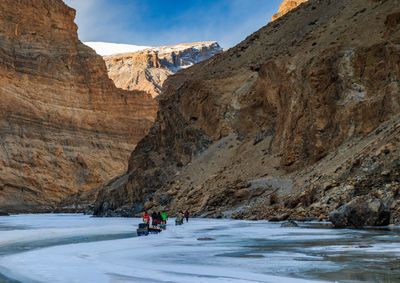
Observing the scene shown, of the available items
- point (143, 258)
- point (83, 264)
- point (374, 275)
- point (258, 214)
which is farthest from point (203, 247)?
point (258, 214)

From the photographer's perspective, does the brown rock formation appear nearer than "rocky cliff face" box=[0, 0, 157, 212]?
Yes

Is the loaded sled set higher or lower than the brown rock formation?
lower

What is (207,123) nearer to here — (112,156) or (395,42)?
(395,42)

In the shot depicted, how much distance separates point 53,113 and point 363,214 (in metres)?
86.7

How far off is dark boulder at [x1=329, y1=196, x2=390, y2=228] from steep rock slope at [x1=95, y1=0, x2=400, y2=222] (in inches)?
48.3

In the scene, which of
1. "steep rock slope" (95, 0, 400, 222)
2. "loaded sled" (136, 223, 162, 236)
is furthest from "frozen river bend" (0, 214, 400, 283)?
"steep rock slope" (95, 0, 400, 222)

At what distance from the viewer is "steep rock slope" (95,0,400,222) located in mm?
30812

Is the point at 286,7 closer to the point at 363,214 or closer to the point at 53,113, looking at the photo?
the point at 53,113

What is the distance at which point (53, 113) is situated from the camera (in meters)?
102

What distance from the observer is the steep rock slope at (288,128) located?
30812 millimetres

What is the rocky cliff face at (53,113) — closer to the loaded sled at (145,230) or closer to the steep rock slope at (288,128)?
the steep rock slope at (288,128)

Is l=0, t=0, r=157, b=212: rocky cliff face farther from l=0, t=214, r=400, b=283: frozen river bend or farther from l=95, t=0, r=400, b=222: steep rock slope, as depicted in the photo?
l=0, t=214, r=400, b=283: frozen river bend

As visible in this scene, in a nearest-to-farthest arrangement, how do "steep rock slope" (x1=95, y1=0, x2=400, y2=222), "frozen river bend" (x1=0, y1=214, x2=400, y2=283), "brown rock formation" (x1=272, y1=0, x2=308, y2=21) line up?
"frozen river bend" (x1=0, y1=214, x2=400, y2=283) < "steep rock slope" (x1=95, y1=0, x2=400, y2=222) < "brown rock formation" (x1=272, y1=0, x2=308, y2=21)

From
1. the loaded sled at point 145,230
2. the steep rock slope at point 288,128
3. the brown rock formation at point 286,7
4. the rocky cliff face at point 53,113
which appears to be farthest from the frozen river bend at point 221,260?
the brown rock formation at point 286,7
